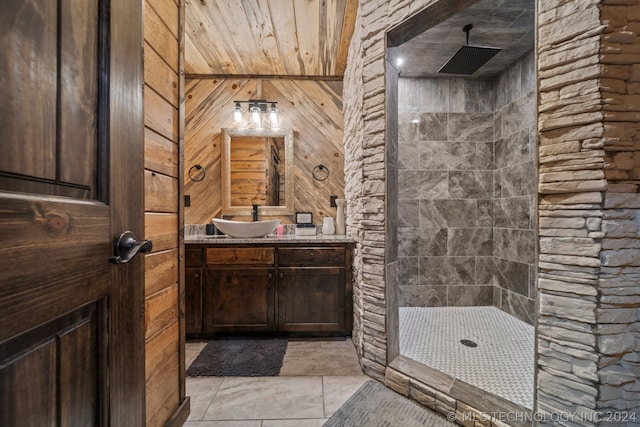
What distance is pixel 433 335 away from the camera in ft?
7.24

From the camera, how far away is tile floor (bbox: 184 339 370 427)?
1.43m

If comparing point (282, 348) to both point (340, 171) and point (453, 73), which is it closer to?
point (340, 171)

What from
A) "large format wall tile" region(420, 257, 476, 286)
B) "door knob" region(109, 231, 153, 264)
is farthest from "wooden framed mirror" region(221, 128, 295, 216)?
"door knob" region(109, 231, 153, 264)

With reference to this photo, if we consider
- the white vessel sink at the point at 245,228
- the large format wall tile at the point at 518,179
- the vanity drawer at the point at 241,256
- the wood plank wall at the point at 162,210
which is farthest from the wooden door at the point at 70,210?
the large format wall tile at the point at 518,179

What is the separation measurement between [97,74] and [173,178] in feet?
2.23

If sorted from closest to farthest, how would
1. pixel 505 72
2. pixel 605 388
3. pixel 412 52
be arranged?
pixel 605 388 < pixel 412 52 < pixel 505 72

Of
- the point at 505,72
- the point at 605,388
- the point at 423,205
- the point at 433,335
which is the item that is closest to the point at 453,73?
the point at 505,72

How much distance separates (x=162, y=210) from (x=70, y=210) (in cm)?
65

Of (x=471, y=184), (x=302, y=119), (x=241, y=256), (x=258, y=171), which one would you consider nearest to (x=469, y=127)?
(x=471, y=184)

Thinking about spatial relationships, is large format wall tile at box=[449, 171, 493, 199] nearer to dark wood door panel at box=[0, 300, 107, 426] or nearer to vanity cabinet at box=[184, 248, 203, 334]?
vanity cabinet at box=[184, 248, 203, 334]

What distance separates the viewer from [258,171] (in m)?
2.87

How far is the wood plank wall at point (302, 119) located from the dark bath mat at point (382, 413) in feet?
5.57

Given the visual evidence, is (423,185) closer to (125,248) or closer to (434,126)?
(434,126)

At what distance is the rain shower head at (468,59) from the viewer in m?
2.34
